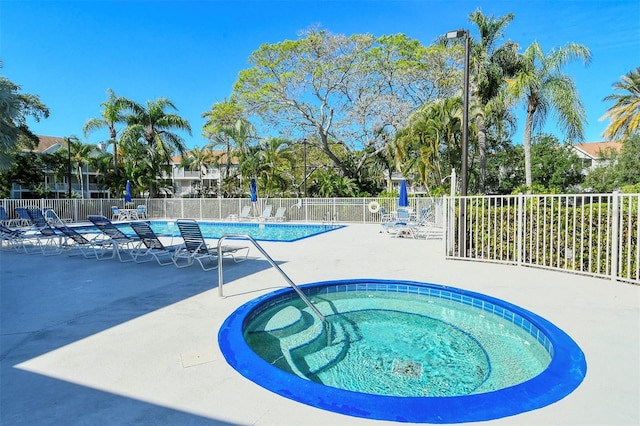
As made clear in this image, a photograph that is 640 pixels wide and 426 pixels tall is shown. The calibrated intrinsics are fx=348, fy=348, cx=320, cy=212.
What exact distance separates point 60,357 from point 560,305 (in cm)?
570

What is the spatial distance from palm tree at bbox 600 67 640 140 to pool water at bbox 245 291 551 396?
26.6 m

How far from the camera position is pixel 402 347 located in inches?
155

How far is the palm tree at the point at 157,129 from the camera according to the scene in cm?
2456

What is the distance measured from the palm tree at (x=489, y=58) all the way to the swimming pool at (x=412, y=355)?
14.3 metres

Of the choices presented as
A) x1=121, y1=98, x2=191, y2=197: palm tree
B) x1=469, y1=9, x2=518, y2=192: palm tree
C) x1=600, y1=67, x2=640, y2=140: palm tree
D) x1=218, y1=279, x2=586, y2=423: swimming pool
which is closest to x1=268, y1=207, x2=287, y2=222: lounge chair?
x1=121, y1=98, x2=191, y2=197: palm tree

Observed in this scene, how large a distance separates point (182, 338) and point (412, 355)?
242 cm

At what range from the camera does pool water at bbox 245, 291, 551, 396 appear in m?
3.22

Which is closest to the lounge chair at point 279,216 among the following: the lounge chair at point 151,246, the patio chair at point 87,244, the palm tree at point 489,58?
the palm tree at point 489,58

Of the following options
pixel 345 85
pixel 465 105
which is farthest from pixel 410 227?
pixel 345 85

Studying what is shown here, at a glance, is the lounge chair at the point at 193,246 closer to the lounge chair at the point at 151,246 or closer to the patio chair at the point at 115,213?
the lounge chair at the point at 151,246

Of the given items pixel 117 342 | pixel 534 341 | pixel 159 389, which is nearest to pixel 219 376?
pixel 159 389

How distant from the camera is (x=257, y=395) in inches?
99.2

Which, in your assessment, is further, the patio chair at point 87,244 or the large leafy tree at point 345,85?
the large leafy tree at point 345,85

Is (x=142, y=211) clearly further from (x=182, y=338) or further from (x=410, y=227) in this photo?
(x=182, y=338)
